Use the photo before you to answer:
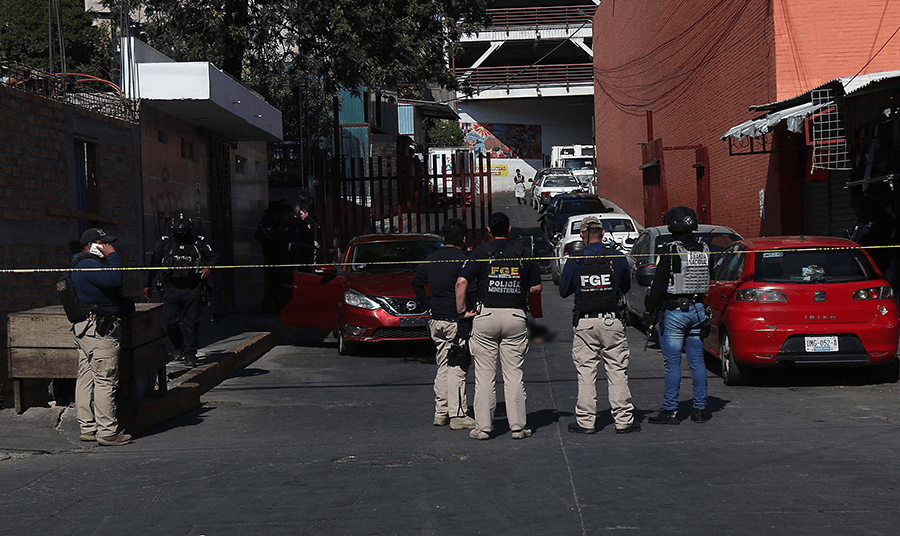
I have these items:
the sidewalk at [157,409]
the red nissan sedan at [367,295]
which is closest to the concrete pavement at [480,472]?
the sidewalk at [157,409]

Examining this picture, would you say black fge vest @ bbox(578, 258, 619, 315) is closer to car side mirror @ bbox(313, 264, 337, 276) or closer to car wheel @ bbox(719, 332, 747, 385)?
car wheel @ bbox(719, 332, 747, 385)

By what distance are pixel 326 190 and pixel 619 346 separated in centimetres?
1461

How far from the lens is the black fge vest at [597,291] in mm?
8188

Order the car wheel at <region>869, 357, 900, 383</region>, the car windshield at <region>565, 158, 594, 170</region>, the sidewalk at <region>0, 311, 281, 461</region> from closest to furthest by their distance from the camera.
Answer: the sidewalk at <region>0, 311, 281, 461</region>, the car wheel at <region>869, 357, 900, 383</region>, the car windshield at <region>565, 158, 594, 170</region>

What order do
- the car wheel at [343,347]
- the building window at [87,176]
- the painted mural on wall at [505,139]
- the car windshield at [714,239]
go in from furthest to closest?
1. the painted mural on wall at [505,139]
2. the car windshield at [714,239]
3. the car wheel at [343,347]
4. the building window at [87,176]

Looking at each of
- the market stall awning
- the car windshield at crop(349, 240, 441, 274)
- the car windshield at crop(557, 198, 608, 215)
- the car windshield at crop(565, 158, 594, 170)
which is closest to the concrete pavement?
the car windshield at crop(349, 240, 441, 274)

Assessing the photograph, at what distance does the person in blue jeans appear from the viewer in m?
8.44

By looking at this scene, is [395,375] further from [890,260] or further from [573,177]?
[573,177]

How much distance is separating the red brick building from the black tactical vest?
9900mm

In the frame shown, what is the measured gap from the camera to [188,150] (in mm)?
16703

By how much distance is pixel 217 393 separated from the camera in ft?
36.0

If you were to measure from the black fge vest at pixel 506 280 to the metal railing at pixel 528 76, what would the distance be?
2109 inches

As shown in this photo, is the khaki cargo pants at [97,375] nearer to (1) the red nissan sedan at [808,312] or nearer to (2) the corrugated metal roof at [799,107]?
(1) the red nissan sedan at [808,312]

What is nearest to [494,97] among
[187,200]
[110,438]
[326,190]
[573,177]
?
[573,177]
